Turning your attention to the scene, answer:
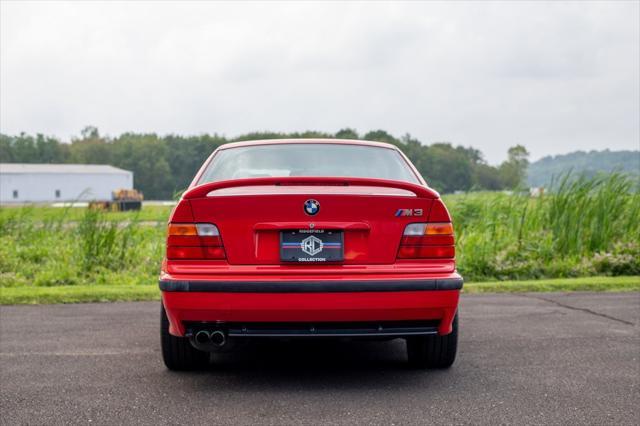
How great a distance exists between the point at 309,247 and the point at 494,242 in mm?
7726

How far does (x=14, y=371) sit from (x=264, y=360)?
1626mm

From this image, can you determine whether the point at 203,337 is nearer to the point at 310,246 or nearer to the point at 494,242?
the point at 310,246

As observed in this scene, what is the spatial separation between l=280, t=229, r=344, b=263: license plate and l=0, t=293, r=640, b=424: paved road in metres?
0.77

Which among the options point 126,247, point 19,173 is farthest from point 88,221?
point 19,173

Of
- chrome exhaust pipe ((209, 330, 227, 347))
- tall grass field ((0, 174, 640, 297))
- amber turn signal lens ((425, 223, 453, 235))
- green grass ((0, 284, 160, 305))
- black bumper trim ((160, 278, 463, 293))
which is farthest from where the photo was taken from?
tall grass field ((0, 174, 640, 297))

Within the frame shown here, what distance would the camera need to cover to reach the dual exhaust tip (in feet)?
13.0

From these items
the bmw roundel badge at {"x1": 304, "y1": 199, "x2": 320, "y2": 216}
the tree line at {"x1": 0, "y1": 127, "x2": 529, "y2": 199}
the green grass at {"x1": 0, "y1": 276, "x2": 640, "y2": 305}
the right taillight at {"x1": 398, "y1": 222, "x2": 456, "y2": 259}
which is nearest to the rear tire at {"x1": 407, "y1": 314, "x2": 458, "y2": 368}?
the right taillight at {"x1": 398, "y1": 222, "x2": 456, "y2": 259}

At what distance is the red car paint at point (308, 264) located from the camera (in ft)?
12.6

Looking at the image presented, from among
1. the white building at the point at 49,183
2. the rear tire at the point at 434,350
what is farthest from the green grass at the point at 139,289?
the white building at the point at 49,183

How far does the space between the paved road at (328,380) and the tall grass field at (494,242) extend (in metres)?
3.94

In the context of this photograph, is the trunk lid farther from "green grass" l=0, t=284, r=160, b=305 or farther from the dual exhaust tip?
"green grass" l=0, t=284, r=160, b=305

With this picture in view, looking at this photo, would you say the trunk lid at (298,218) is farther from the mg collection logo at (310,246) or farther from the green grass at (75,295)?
the green grass at (75,295)

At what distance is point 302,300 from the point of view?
151 inches

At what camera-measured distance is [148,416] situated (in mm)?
3576
